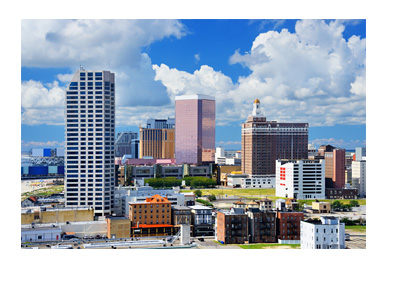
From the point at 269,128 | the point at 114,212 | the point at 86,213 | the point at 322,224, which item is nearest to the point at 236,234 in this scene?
the point at 322,224

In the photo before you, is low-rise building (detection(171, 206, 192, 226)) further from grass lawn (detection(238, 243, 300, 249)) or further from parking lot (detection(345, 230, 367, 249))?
parking lot (detection(345, 230, 367, 249))

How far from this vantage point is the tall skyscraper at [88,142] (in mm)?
23016

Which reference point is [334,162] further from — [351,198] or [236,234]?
[236,234]

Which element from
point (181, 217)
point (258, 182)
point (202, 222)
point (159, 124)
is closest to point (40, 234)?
point (181, 217)

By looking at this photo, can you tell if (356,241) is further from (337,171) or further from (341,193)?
(337,171)

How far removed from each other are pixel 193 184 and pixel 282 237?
20627 mm

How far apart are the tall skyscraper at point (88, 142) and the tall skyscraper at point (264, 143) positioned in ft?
63.8

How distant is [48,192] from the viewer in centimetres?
3325

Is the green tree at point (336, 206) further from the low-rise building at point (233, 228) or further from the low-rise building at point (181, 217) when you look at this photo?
the low-rise building at point (233, 228)

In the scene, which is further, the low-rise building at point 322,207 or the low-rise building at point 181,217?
the low-rise building at point 322,207

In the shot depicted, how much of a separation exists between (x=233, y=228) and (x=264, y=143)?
25.4 metres

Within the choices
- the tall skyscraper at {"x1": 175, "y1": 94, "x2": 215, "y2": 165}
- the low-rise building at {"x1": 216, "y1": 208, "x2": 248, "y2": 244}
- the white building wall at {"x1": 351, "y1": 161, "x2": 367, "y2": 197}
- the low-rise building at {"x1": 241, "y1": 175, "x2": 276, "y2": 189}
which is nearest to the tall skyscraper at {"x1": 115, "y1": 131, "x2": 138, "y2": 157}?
the tall skyscraper at {"x1": 175, "y1": 94, "x2": 215, "y2": 165}

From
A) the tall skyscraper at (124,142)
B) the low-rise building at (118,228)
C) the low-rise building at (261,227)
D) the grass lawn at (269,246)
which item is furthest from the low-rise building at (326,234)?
the tall skyscraper at (124,142)

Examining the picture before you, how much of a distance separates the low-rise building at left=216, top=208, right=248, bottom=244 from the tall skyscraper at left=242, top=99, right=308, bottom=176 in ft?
78.9
